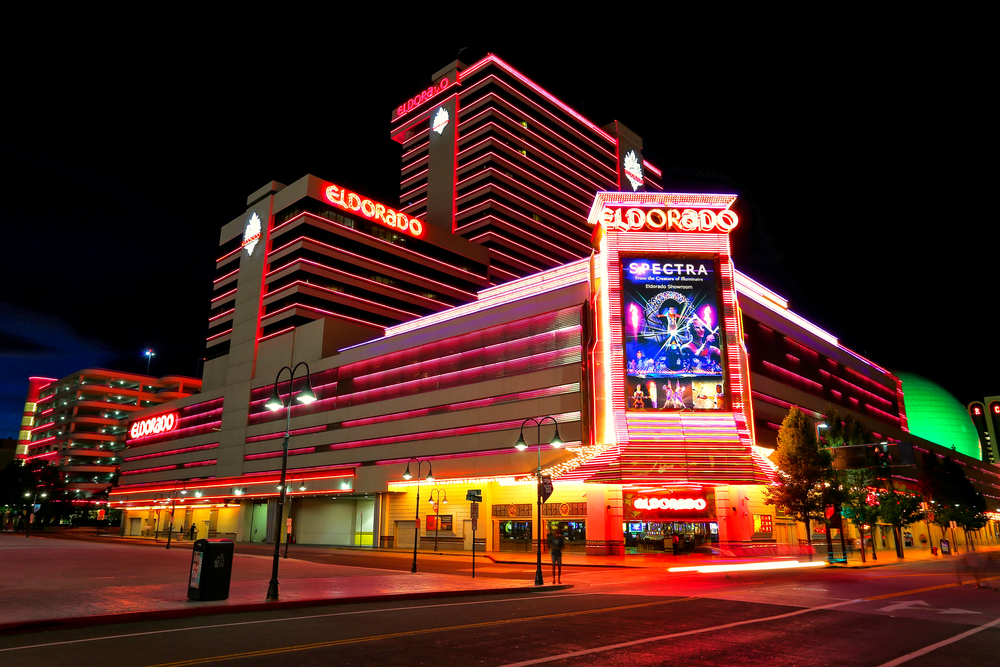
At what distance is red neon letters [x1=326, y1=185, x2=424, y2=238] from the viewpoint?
90.8 m

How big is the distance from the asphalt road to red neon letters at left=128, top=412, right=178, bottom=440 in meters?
93.8

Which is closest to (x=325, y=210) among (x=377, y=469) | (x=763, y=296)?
(x=377, y=469)

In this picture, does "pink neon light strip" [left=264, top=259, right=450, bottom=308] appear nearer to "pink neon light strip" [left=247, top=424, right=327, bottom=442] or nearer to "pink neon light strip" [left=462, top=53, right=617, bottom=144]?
"pink neon light strip" [left=247, top=424, right=327, bottom=442]

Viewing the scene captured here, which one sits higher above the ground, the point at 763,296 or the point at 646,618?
the point at 763,296

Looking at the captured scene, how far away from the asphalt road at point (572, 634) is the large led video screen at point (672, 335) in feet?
86.6

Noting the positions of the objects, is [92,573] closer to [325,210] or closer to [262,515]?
[262,515]

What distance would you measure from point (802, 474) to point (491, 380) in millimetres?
25853

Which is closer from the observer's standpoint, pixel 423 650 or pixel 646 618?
pixel 423 650

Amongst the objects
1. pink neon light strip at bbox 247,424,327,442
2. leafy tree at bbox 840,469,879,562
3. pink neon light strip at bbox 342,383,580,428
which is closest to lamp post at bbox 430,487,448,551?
pink neon light strip at bbox 342,383,580,428

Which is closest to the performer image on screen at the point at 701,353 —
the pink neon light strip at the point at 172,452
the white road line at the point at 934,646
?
the white road line at the point at 934,646

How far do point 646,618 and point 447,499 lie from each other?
150 feet

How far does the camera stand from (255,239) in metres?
95.2

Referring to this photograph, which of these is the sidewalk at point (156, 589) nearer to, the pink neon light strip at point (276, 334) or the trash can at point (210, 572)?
the trash can at point (210, 572)

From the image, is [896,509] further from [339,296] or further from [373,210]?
[373,210]
